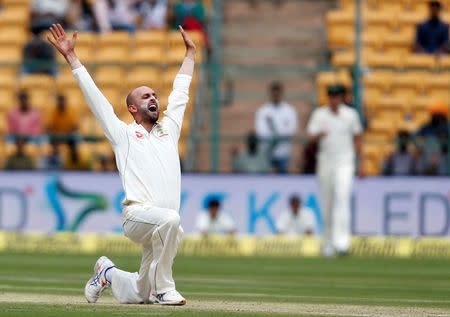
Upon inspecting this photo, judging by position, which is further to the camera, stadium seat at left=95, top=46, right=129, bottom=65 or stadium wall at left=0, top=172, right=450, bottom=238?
stadium seat at left=95, top=46, right=129, bottom=65

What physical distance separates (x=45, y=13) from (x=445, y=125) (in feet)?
27.0

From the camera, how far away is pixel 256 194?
631 inches

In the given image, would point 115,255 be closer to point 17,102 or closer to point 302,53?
point 17,102

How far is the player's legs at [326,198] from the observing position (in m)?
14.3

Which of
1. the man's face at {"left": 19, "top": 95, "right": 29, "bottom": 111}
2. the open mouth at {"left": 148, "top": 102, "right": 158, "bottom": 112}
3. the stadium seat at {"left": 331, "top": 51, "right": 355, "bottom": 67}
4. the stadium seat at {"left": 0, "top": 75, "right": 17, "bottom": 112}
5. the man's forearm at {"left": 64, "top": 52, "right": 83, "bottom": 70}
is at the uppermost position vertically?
the stadium seat at {"left": 331, "top": 51, "right": 355, "bottom": 67}

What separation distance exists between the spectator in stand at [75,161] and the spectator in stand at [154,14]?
3.97 m

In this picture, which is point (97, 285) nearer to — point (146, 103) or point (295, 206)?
point (146, 103)

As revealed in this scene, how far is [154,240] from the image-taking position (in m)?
6.75

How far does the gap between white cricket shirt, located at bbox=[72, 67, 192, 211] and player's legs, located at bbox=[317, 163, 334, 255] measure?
7467 mm

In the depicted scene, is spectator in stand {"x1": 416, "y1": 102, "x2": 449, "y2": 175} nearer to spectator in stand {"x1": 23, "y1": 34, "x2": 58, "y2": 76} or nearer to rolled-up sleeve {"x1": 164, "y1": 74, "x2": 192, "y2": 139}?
spectator in stand {"x1": 23, "y1": 34, "x2": 58, "y2": 76}

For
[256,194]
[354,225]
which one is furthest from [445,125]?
[256,194]

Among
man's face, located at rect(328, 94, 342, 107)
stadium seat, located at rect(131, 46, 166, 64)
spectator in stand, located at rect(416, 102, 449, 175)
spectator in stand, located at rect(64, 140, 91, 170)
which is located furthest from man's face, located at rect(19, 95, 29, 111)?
spectator in stand, located at rect(416, 102, 449, 175)

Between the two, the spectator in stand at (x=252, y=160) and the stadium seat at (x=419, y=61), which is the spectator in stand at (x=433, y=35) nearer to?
the stadium seat at (x=419, y=61)

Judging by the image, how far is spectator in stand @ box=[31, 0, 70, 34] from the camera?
20.1 m
